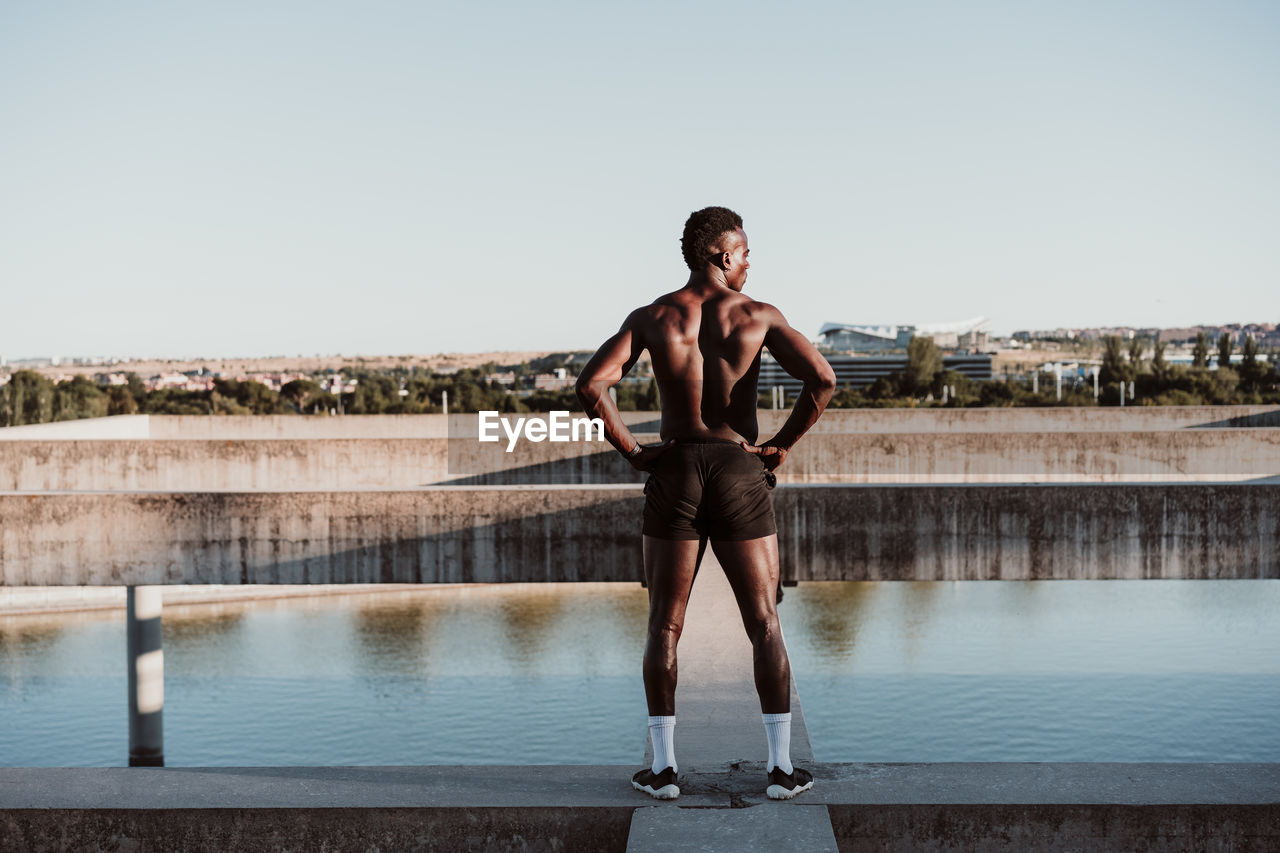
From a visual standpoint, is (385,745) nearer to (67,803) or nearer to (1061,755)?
(1061,755)

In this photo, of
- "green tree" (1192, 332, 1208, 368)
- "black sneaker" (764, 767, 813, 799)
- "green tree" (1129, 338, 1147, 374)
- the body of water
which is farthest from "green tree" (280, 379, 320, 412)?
"black sneaker" (764, 767, 813, 799)

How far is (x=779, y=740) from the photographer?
326 cm

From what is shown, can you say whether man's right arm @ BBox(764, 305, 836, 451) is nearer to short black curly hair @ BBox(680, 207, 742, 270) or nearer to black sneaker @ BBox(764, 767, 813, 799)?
short black curly hair @ BBox(680, 207, 742, 270)

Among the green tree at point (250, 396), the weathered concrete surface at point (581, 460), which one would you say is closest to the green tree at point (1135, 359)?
the green tree at point (250, 396)

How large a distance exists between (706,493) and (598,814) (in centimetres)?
86

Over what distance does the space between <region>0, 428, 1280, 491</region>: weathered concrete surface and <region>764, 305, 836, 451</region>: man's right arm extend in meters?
12.9

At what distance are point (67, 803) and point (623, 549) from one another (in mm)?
5834

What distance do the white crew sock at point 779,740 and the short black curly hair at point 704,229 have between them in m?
1.22

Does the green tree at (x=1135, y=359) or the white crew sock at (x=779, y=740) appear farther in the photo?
the green tree at (x=1135, y=359)

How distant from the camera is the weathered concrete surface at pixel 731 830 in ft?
9.20

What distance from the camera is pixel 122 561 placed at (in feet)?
28.8

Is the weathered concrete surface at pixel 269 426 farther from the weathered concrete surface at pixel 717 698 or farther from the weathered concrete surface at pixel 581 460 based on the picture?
the weathered concrete surface at pixel 717 698

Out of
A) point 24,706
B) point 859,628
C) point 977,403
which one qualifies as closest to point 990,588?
point 859,628

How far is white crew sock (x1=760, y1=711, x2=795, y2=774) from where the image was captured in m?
3.23
